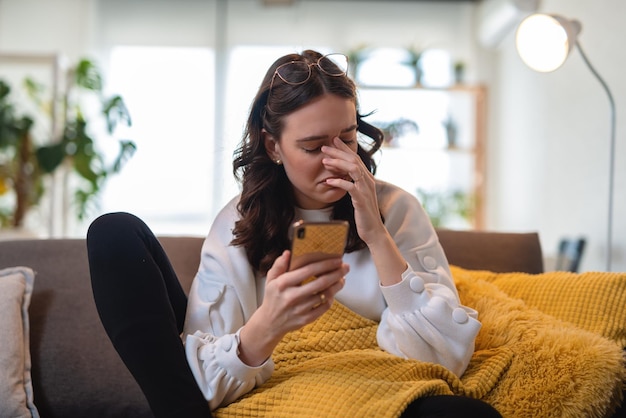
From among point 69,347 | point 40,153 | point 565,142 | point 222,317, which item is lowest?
point 69,347

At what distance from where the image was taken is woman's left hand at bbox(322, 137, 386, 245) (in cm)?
144

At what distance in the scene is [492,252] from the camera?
204 centimetres

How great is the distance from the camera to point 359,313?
5.32 ft

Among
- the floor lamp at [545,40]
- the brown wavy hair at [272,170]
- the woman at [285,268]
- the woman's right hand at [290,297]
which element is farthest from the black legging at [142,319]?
the floor lamp at [545,40]

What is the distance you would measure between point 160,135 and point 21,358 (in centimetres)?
527

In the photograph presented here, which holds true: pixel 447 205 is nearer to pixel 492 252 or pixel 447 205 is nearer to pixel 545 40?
pixel 545 40

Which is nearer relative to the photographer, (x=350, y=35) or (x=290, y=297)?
(x=290, y=297)

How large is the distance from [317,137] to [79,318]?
76cm

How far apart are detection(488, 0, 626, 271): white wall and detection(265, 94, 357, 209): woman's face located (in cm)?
252

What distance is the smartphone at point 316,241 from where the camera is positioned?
3.86 feet

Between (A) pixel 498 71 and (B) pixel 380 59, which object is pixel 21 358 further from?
(A) pixel 498 71

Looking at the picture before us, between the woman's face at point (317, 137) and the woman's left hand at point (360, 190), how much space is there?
0.05 meters

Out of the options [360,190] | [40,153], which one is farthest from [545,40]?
[40,153]

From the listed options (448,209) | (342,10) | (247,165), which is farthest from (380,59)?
(247,165)
